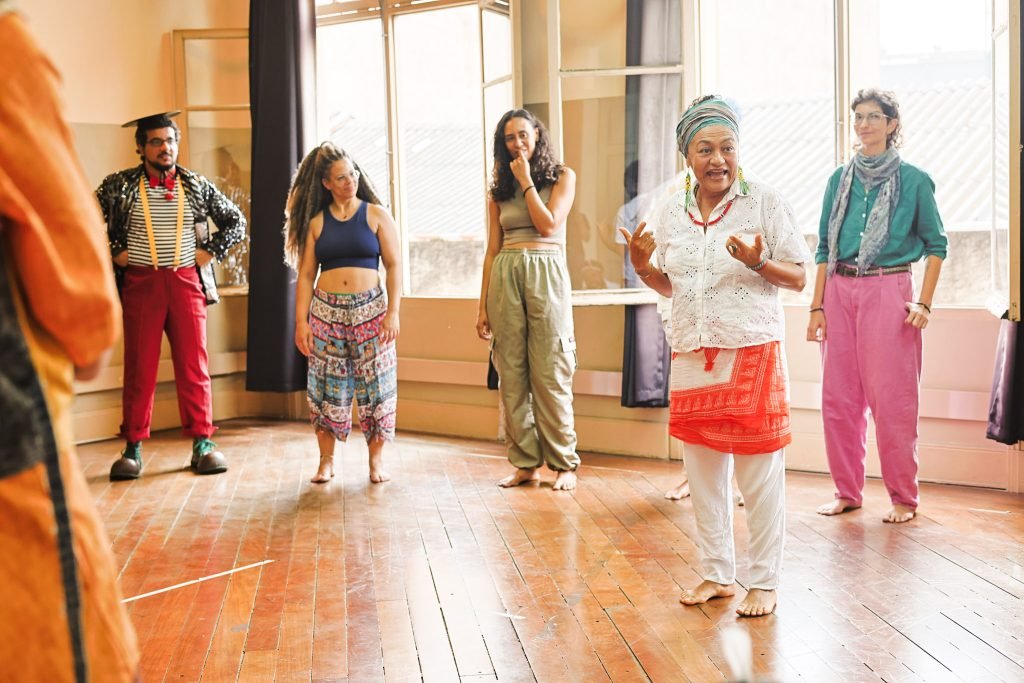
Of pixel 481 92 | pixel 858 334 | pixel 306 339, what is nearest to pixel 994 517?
pixel 858 334

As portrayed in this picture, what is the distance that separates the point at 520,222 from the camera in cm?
480

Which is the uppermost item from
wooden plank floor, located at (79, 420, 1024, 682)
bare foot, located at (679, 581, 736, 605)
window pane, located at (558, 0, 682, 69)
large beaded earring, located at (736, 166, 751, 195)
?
window pane, located at (558, 0, 682, 69)

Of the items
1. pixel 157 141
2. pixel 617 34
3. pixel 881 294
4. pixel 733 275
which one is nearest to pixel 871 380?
pixel 881 294

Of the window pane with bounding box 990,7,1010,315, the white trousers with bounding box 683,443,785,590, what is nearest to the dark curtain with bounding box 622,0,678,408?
the window pane with bounding box 990,7,1010,315

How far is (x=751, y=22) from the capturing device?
5.52 metres

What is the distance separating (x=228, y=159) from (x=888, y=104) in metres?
4.50

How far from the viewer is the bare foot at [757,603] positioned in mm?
3111

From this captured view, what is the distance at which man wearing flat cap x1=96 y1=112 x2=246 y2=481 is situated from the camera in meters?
5.33

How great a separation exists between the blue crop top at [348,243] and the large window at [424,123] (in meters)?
1.48

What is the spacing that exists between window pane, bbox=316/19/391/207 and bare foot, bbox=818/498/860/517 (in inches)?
137

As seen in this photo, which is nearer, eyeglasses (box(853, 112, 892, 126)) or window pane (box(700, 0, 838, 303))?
eyeglasses (box(853, 112, 892, 126))

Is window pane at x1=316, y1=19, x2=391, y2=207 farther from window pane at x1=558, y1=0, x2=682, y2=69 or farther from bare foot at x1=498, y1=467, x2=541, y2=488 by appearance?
bare foot at x1=498, y1=467, x2=541, y2=488

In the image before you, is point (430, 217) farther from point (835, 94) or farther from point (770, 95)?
point (835, 94)

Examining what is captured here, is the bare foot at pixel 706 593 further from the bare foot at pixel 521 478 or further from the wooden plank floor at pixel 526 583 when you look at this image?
the bare foot at pixel 521 478
